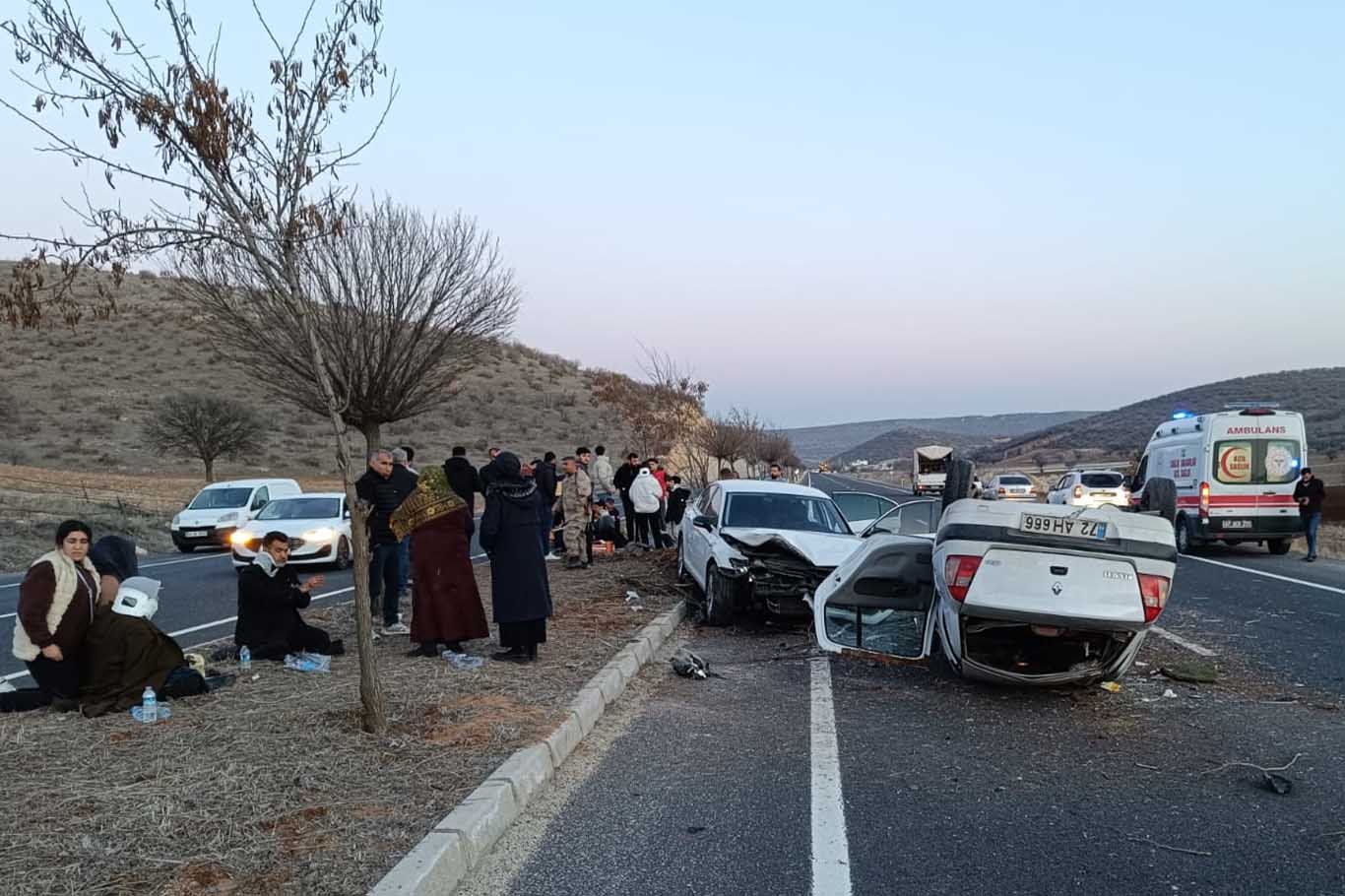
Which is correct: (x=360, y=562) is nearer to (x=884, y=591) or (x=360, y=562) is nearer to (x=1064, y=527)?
(x=884, y=591)

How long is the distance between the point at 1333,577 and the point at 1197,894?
13040 mm

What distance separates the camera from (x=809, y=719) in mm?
7051

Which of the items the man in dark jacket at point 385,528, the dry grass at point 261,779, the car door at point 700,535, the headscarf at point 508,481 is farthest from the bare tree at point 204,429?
the dry grass at point 261,779

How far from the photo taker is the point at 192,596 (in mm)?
14109

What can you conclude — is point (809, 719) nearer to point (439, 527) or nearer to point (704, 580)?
point (439, 527)

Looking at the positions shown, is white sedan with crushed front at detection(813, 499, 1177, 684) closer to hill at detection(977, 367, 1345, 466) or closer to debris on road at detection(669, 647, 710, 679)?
debris on road at detection(669, 647, 710, 679)

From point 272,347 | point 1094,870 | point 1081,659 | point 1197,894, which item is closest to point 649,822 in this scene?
point 1094,870

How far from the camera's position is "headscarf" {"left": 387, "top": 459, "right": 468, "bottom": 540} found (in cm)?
852

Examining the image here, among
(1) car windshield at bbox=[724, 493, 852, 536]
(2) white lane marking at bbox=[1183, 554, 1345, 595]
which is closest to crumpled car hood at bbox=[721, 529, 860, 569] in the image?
(1) car windshield at bbox=[724, 493, 852, 536]

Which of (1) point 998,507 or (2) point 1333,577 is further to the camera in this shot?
(2) point 1333,577

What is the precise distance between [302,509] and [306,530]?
3.58 feet

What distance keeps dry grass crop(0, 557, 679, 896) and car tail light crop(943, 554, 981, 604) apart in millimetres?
2744

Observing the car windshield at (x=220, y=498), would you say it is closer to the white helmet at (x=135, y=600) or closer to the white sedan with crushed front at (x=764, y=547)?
the white sedan with crushed front at (x=764, y=547)

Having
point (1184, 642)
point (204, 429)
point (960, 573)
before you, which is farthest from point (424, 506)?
point (204, 429)
